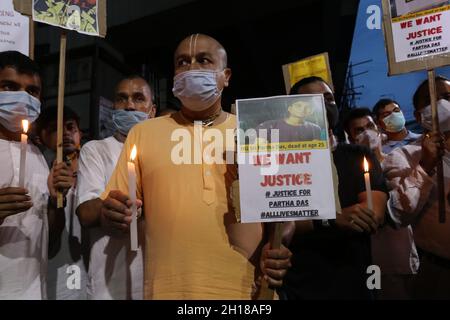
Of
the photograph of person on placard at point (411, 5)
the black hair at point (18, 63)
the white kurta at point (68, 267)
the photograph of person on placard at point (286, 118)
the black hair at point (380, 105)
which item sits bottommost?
the white kurta at point (68, 267)

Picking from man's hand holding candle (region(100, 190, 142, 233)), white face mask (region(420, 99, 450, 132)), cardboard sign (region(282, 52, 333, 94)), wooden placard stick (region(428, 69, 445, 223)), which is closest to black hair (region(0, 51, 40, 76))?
man's hand holding candle (region(100, 190, 142, 233))

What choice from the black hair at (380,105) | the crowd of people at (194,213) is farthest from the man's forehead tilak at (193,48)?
the black hair at (380,105)

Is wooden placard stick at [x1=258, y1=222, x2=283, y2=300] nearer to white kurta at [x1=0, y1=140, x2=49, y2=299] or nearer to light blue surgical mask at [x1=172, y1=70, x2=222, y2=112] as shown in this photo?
light blue surgical mask at [x1=172, y1=70, x2=222, y2=112]

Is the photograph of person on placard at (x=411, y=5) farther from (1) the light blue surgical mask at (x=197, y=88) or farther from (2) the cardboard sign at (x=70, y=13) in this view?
(2) the cardboard sign at (x=70, y=13)

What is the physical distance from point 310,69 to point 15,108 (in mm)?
2005

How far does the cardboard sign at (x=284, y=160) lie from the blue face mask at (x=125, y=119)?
1.12 m

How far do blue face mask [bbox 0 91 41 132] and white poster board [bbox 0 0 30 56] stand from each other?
61 centimetres

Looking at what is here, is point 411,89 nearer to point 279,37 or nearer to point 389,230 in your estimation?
point 389,230

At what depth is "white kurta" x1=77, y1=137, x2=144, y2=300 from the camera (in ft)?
8.43

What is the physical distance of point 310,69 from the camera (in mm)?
3541

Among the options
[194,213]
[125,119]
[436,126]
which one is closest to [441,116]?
[436,126]

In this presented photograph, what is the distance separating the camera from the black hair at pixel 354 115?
3.38m

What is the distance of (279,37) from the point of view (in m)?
5.33

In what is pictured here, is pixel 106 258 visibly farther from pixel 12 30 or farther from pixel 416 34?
pixel 416 34
